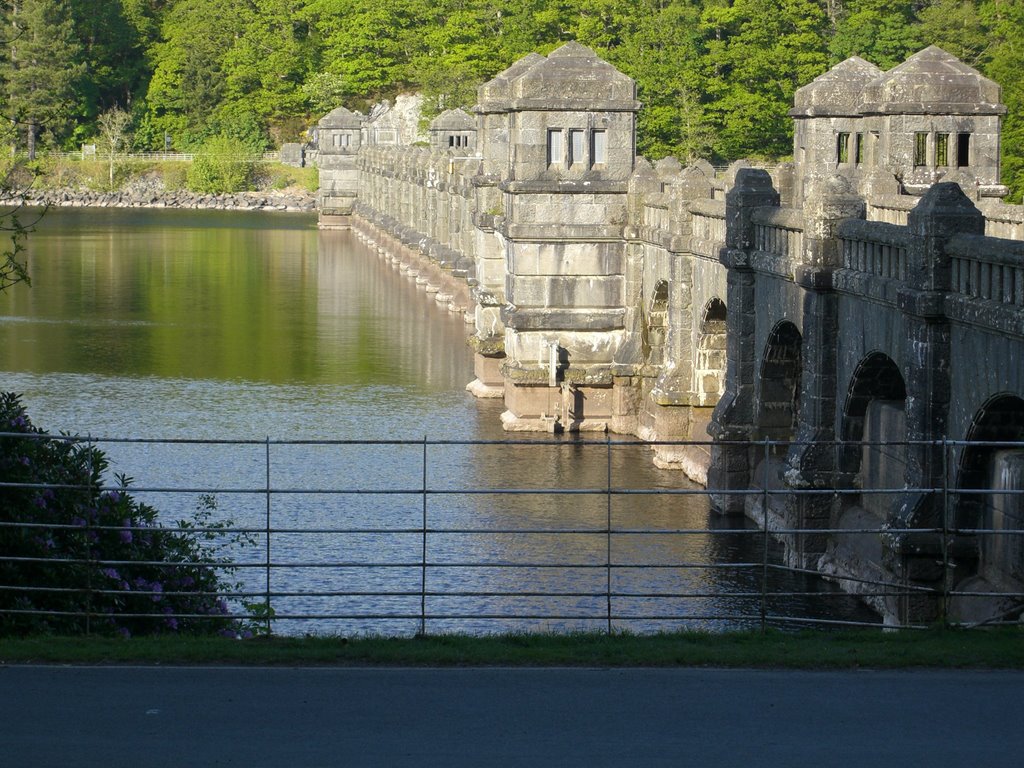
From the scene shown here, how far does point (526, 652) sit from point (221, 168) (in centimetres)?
11499

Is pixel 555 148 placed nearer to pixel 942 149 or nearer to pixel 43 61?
pixel 942 149

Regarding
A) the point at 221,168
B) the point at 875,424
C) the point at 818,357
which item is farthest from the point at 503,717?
the point at 221,168

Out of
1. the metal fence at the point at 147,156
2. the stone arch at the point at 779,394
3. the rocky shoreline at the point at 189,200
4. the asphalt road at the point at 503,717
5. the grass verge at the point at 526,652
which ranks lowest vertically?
the asphalt road at the point at 503,717

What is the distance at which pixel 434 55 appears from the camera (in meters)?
120

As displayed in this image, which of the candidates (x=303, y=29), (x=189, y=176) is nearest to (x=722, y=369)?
(x=189, y=176)

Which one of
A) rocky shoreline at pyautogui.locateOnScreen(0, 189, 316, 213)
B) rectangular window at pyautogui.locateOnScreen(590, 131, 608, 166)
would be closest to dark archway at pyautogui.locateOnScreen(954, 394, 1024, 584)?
rectangular window at pyautogui.locateOnScreen(590, 131, 608, 166)

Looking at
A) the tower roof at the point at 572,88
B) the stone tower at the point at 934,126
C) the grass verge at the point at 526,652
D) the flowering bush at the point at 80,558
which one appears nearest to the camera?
→ the grass verge at the point at 526,652

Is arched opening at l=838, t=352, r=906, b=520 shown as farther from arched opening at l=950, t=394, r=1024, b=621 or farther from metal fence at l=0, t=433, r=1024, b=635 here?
arched opening at l=950, t=394, r=1024, b=621

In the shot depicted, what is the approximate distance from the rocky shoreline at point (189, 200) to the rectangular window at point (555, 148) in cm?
8401

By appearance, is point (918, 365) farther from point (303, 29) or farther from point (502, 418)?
point (303, 29)

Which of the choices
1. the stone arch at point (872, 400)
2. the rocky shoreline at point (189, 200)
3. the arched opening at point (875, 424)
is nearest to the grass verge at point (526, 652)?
the arched opening at point (875, 424)

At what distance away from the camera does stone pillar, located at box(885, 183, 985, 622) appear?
2170cm

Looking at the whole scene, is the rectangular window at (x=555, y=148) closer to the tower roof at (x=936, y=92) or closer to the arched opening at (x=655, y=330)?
the arched opening at (x=655, y=330)

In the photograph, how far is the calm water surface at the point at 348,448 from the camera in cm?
2580
